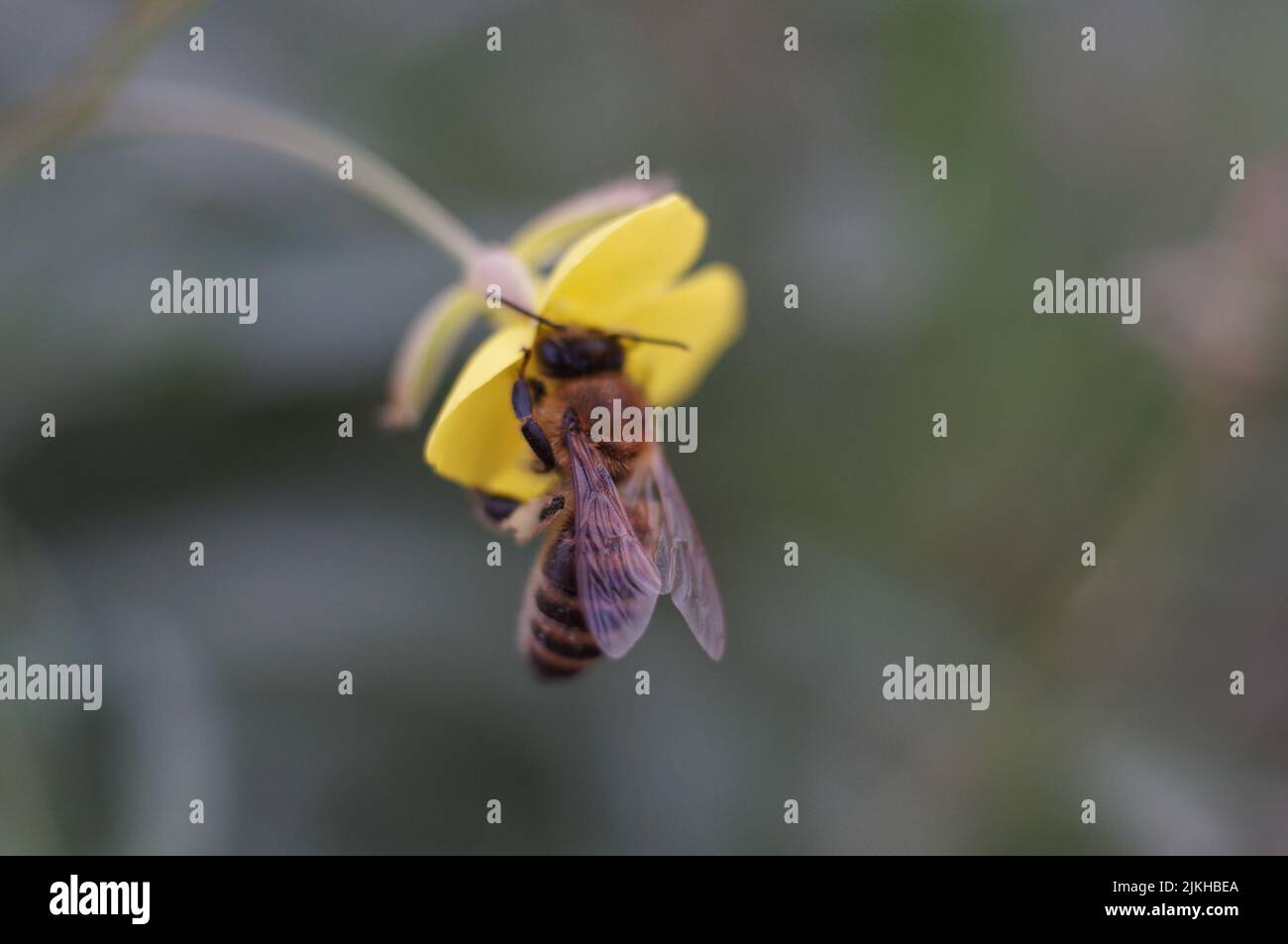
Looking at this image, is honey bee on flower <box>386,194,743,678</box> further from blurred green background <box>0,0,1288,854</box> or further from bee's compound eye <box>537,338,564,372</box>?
blurred green background <box>0,0,1288,854</box>

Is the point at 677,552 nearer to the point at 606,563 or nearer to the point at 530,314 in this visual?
the point at 606,563

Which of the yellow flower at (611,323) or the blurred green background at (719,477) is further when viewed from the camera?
the blurred green background at (719,477)

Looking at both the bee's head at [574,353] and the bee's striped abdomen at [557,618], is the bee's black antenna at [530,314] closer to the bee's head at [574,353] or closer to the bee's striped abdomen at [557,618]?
the bee's head at [574,353]

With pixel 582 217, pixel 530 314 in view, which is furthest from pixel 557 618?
pixel 582 217

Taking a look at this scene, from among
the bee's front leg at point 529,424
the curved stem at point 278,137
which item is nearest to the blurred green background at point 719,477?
the curved stem at point 278,137

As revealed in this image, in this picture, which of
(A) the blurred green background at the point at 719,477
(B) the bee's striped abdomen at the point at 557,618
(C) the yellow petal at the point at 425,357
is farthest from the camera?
(A) the blurred green background at the point at 719,477

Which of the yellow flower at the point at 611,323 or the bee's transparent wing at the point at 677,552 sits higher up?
the yellow flower at the point at 611,323
